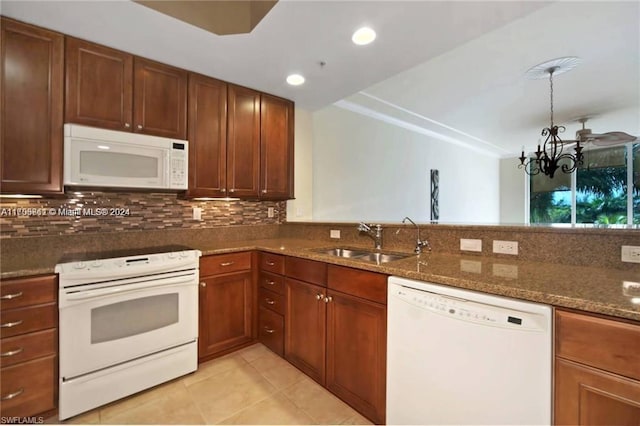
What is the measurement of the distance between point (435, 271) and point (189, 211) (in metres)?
2.17

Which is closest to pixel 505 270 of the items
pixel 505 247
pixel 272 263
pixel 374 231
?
pixel 505 247

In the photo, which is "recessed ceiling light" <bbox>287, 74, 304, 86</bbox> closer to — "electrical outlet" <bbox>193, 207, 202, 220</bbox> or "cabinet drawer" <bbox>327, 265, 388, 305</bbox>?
"electrical outlet" <bbox>193, 207, 202, 220</bbox>

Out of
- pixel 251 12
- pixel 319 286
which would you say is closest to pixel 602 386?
pixel 319 286

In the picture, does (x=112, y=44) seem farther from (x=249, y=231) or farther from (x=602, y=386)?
(x=602, y=386)

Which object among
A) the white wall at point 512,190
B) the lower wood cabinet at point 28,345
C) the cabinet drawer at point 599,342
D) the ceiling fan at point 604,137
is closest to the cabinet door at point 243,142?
the lower wood cabinet at point 28,345

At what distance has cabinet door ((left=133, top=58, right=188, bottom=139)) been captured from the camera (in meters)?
2.04

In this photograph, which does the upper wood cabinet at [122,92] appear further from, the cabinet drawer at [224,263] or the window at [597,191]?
the window at [597,191]

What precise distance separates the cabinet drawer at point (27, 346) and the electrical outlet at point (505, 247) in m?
2.60

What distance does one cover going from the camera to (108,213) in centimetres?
216

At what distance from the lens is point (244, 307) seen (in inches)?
92.1

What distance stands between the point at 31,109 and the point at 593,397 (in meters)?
3.00

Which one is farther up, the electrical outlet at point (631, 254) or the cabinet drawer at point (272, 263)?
the electrical outlet at point (631, 254)

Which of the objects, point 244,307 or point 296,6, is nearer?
point 296,6

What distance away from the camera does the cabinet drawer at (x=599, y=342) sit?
0.81 m
